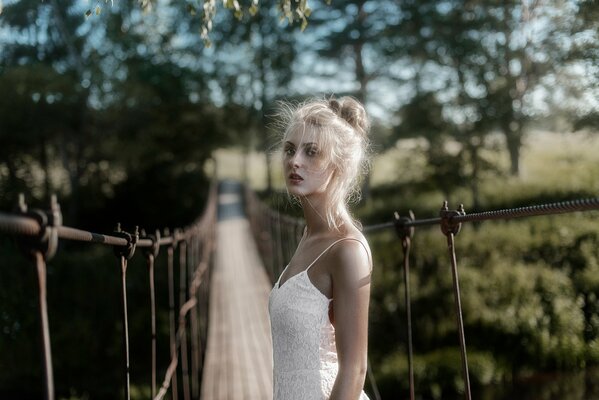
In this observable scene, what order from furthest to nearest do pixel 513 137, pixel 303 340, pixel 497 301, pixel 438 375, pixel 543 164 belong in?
pixel 543 164
pixel 513 137
pixel 497 301
pixel 438 375
pixel 303 340

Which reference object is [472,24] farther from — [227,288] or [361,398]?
[361,398]

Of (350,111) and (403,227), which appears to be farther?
(403,227)

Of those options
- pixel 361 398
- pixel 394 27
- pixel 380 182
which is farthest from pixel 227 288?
pixel 380 182

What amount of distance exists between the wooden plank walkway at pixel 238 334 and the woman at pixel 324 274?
2840mm

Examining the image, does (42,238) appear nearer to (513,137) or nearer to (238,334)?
(238,334)

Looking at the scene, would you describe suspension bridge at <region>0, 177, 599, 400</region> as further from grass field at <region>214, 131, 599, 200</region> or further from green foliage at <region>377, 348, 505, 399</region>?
grass field at <region>214, 131, 599, 200</region>

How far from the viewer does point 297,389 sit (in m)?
1.46

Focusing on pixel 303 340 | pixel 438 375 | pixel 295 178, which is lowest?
pixel 438 375

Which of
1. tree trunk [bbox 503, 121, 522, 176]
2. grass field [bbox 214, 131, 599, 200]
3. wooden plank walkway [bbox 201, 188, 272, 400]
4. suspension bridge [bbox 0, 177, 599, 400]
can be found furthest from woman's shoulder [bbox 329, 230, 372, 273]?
tree trunk [bbox 503, 121, 522, 176]

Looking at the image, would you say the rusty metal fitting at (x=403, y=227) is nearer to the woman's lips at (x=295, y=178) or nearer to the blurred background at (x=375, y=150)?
the woman's lips at (x=295, y=178)

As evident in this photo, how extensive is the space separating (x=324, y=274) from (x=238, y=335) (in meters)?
4.68

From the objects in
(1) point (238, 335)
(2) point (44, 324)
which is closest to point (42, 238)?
(2) point (44, 324)

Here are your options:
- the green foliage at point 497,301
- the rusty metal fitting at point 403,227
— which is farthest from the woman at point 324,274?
the green foliage at point 497,301

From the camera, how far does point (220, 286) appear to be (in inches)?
353
